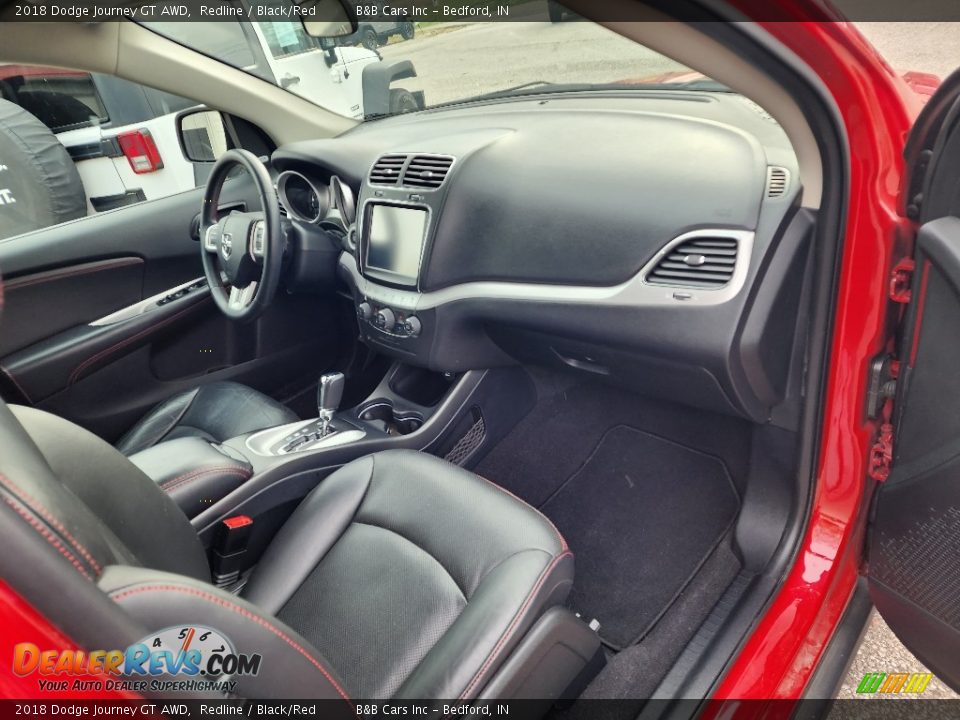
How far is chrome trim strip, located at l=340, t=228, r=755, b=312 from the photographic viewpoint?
4.29 feet

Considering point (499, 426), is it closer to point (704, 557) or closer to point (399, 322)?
point (399, 322)

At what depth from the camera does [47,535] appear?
0.59 metres

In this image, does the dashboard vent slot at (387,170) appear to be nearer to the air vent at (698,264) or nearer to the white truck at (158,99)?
the white truck at (158,99)

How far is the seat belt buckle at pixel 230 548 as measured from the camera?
139cm

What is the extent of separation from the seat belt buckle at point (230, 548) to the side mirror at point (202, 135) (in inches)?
54.8

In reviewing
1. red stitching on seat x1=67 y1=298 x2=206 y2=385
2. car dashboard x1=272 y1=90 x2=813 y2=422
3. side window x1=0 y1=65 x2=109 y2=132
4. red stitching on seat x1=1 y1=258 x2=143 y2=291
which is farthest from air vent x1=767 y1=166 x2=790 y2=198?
side window x1=0 y1=65 x2=109 y2=132

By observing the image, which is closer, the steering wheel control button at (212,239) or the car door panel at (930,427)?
the car door panel at (930,427)

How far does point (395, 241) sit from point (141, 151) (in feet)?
4.00

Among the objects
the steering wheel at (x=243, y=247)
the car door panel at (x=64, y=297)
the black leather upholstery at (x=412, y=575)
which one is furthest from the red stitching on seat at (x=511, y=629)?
the car door panel at (x=64, y=297)

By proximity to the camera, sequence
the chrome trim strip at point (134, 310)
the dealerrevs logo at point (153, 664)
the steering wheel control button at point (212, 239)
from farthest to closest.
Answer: the chrome trim strip at point (134, 310) < the steering wheel control button at point (212, 239) < the dealerrevs logo at point (153, 664)

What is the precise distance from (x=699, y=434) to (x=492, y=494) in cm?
93

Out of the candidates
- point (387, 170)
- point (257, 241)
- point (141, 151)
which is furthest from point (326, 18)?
point (141, 151)

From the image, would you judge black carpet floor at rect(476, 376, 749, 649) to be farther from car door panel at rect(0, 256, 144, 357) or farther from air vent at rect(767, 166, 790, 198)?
car door panel at rect(0, 256, 144, 357)

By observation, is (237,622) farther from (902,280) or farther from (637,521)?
(637,521)
